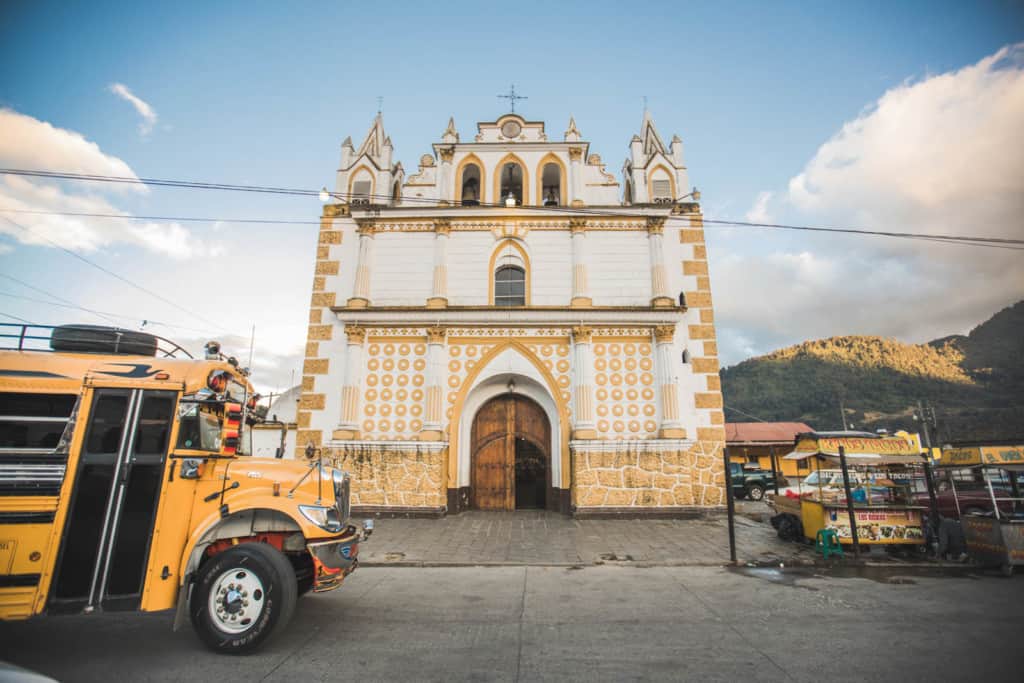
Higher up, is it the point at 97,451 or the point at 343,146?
the point at 343,146

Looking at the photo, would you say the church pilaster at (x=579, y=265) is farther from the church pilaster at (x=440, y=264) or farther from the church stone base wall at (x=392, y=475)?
the church stone base wall at (x=392, y=475)

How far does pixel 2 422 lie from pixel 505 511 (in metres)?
11.3

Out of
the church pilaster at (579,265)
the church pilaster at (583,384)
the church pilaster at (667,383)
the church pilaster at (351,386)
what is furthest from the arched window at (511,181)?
the church pilaster at (351,386)

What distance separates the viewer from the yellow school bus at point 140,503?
14.6 feet

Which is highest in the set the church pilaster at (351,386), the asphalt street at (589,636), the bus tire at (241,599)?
the church pilaster at (351,386)

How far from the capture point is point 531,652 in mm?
4555

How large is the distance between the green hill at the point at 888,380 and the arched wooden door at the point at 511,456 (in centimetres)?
5775

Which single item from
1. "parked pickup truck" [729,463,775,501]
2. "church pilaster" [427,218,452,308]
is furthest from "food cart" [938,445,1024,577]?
"church pilaster" [427,218,452,308]

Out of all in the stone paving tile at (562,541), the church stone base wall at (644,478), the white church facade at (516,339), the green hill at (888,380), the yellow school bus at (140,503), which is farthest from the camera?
the green hill at (888,380)

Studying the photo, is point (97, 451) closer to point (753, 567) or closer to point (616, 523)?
point (753, 567)

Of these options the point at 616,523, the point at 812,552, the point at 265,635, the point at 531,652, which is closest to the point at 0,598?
the point at 265,635

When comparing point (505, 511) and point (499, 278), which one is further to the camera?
point (499, 278)

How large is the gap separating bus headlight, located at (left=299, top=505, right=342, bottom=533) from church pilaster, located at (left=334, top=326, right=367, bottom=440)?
855cm

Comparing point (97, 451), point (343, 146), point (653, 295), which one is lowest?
point (97, 451)
